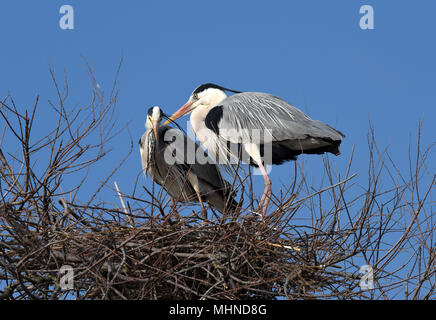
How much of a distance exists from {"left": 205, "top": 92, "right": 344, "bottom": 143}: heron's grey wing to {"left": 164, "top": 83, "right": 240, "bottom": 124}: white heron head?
20.1 inches

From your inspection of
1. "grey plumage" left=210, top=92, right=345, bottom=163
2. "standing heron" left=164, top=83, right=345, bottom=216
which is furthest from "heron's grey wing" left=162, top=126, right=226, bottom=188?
"grey plumage" left=210, top=92, right=345, bottom=163

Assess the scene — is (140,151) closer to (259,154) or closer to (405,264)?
(259,154)

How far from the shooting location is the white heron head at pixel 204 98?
728cm

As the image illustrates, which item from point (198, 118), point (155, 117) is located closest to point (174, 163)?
point (155, 117)

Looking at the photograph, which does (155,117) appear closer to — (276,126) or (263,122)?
(263,122)

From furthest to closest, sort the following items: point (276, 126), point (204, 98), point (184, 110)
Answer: point (184, 110)
point (204, 98)
point (276, 126)

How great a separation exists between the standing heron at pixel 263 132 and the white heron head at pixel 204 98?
0.38 metres

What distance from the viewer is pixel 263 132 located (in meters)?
6.42

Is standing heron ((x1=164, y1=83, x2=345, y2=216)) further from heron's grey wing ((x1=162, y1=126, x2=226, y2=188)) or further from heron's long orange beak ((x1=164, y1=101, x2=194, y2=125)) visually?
heron's long orange beak ((x1=164, y1=101, x2=194, y2=125))

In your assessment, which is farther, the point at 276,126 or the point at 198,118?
the point at 198,118

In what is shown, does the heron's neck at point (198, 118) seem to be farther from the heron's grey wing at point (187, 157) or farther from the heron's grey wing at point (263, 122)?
the heron's grey wing at point (263, 122)

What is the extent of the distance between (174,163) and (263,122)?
1.00 metres

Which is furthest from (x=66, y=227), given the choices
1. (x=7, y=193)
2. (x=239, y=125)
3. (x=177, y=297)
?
(x=239, y=125)

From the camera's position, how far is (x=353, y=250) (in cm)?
439
